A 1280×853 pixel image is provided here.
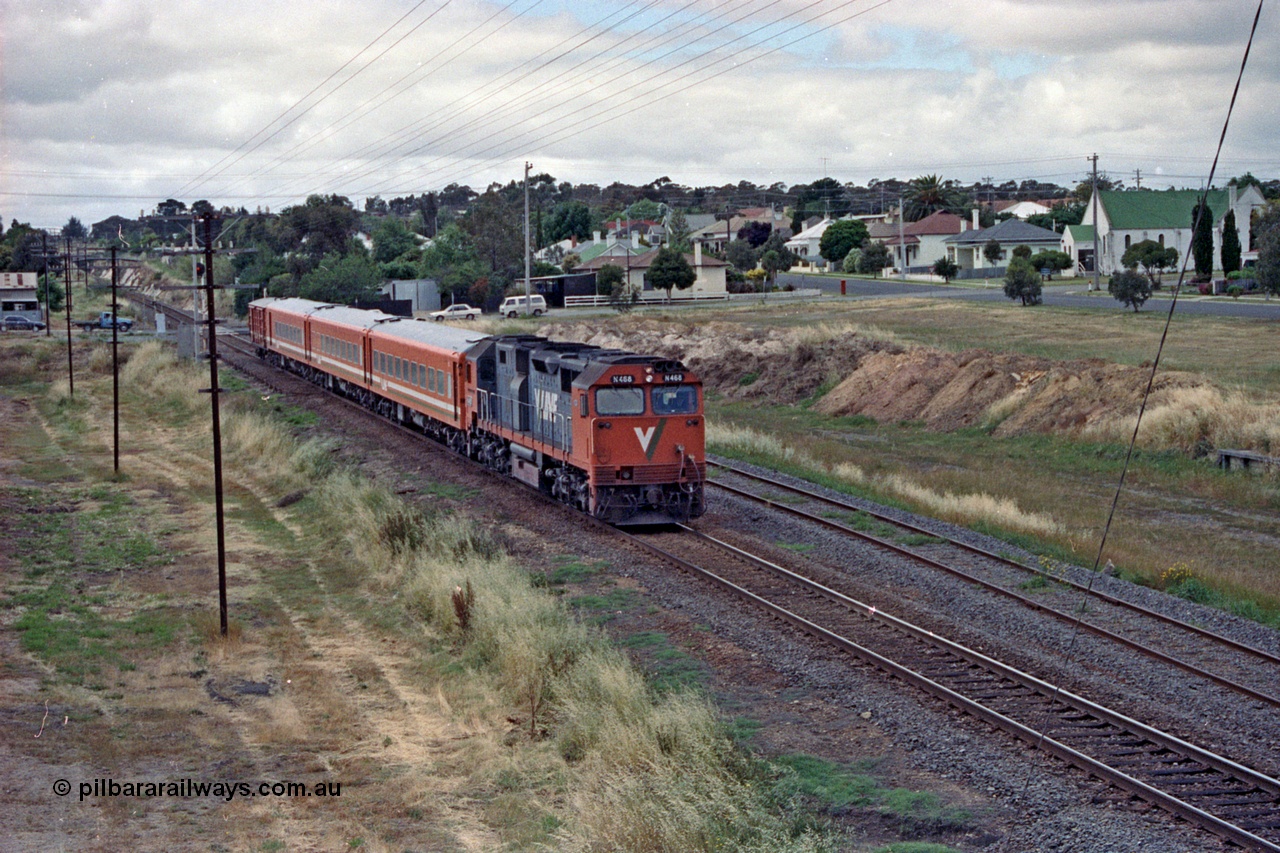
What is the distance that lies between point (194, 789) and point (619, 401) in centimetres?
1150

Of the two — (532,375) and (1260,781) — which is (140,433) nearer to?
(532,375)

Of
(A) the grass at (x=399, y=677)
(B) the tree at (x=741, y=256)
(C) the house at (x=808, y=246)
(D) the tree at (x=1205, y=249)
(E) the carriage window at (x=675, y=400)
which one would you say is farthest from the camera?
(C) the house at (x=808, y=246)

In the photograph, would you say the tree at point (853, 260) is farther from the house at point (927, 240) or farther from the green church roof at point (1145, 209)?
the green church roof at point (1145, 209)

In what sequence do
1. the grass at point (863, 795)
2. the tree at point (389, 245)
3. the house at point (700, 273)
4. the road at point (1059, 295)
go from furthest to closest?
the tree at point (389, 245) < the house at point (700, 273) < the road at point (1059, 295) < the grass at point (863, 795)

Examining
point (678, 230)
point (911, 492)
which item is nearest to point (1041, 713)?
point (911, 492)

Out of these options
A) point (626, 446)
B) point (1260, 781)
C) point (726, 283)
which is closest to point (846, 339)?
point (626, 446)

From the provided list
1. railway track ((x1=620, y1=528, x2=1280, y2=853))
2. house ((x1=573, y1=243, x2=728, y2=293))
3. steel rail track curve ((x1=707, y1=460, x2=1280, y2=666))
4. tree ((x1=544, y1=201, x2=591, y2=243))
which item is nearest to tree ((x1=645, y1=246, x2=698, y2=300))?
house ((x1=573, y1=243, x2=728, y2=293))

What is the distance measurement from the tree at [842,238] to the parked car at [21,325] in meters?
80.8

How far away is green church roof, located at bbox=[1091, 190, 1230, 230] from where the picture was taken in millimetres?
100562

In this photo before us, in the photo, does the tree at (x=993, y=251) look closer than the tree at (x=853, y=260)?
Yes

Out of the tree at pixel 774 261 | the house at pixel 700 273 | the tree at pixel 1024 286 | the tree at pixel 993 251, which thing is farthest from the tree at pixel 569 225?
the tree at pixel 1024 286

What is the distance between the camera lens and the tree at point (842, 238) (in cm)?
13112

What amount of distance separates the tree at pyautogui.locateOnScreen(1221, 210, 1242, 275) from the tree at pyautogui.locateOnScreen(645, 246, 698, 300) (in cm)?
4032

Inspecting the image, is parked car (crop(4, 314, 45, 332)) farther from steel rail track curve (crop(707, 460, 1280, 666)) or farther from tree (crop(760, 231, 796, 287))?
steel rail track curve (crop(707, 460, 1280, 666))
